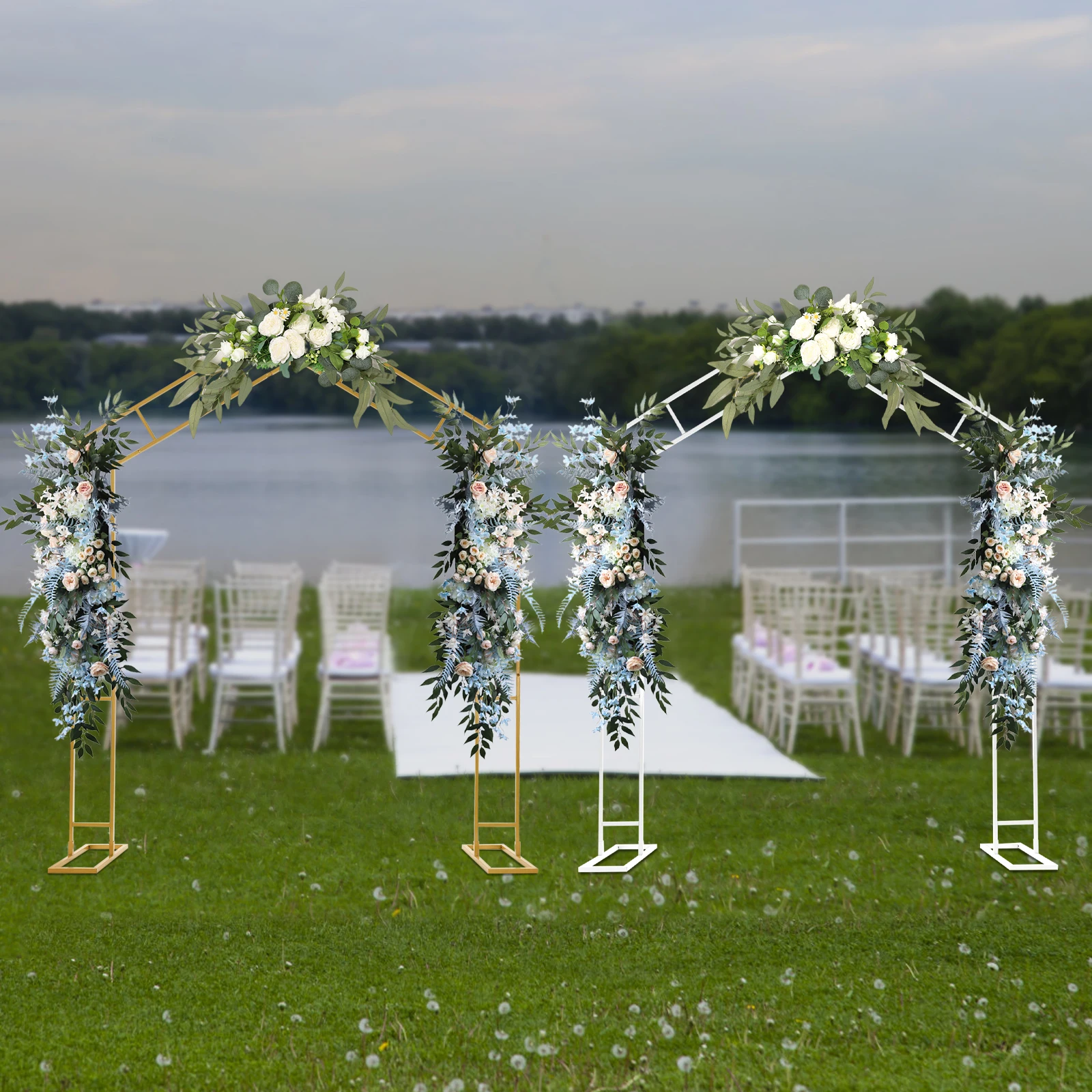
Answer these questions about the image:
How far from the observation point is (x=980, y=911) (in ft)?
18.3

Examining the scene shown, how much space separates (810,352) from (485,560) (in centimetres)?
159

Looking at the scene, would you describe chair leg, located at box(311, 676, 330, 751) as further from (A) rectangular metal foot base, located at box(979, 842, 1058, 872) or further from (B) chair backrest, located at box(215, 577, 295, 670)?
(A) rectangular metal foot base, located at box(979, 842, 1058, 872)

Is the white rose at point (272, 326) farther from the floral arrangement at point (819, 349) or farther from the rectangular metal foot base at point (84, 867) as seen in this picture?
the rectangular metal foot base at point (84, 867)

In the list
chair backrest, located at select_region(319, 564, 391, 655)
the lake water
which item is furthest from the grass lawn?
the lake water

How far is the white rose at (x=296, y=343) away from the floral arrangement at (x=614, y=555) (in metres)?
1.13

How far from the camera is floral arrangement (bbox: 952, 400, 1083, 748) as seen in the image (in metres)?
5.97

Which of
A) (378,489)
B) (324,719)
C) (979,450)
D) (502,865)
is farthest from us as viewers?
(378,489)

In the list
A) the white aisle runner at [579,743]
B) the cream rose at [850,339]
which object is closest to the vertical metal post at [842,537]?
the white aisle runner at [579,743]

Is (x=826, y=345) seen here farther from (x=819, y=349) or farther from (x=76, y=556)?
(x=76, y=556)

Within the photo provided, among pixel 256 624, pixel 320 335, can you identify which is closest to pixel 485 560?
pixel 320 335

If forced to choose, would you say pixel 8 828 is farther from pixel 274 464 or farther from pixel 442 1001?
pixel 274 464

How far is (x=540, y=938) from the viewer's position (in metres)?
5.34

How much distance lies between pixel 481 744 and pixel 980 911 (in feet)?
7.09

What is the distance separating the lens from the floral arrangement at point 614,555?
18.9 ft
